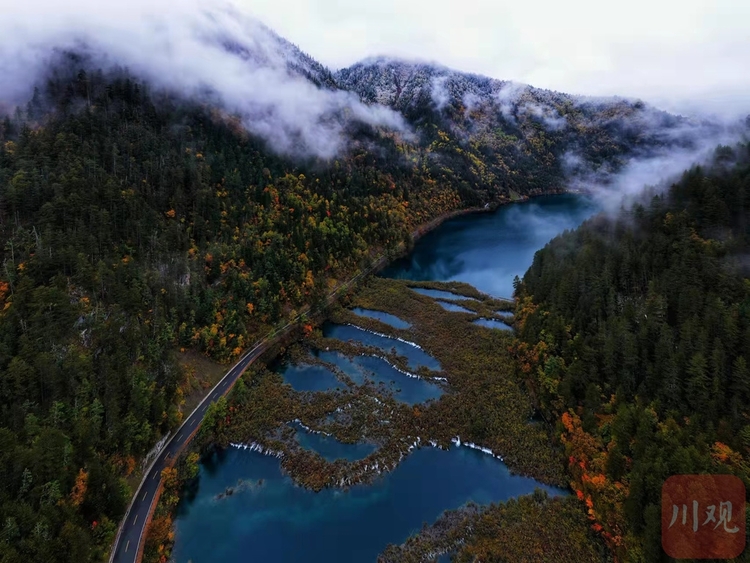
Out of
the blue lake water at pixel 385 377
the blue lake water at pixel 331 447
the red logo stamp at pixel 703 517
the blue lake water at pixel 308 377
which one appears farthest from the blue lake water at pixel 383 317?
the red logo stamp at pixel 703 517

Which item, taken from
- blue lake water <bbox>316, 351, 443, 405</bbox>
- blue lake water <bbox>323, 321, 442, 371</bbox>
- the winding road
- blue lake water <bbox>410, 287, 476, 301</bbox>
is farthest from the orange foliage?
blue lake water <bbox>410, 287, 476, 301</bbox>

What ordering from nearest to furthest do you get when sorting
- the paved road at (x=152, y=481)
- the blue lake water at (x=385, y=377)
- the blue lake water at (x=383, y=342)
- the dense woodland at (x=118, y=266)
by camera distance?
1. the paved road at (x=152, y=481)
2. the dense woodland at (x=118, y=266)
3. the blue lake water at (x=385, y=377)
4. the blue lake water at (x=383, y=342)

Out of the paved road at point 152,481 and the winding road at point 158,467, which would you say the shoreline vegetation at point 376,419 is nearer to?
the winding road at point 158,467

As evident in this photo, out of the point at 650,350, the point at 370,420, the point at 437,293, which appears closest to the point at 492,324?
the point at 437,293

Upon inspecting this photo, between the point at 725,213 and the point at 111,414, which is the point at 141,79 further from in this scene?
the point at 725,213

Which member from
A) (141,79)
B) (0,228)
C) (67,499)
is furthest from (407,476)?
(141,79)

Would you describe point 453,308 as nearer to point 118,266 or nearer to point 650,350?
point 650,350

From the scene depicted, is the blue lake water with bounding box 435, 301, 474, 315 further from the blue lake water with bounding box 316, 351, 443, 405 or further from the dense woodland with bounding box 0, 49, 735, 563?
the blue lake water with bounding box 316, 351, 443, 405
